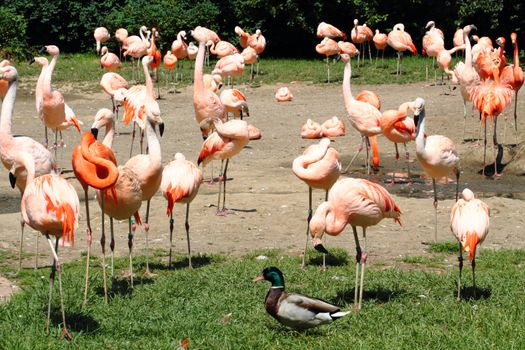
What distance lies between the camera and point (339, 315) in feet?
19.5

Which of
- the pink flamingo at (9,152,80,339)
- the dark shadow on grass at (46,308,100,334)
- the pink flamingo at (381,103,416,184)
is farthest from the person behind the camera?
the pink flamingo at (381,103,416,184)

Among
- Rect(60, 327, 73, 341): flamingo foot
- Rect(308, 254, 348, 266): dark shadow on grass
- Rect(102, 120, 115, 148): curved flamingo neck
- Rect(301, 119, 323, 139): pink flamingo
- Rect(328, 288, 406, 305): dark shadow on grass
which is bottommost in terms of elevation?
Rect(301, 119, 323, 139): pink flamingo

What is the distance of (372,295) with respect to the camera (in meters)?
7.04

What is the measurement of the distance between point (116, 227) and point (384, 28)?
16262mm

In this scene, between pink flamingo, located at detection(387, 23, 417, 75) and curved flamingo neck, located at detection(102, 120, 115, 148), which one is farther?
pink flamingo, located at detection(387, 23, 417, 75)

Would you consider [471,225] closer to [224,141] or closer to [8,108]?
[8,108]

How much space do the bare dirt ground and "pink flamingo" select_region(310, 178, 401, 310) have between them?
1310 millimetres

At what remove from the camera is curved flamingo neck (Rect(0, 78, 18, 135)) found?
740 cm

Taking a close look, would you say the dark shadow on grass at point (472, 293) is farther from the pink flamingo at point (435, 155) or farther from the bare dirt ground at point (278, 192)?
the pink flamingo at point (435, 155)

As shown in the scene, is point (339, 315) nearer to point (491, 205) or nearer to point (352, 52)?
point (491, 205)

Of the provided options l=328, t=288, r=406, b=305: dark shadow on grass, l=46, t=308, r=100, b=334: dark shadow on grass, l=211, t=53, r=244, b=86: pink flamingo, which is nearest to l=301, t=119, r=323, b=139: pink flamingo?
l=211, t=53, r=244, b=86: pink flamingo

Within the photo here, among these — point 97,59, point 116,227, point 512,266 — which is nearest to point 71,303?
point 116,227

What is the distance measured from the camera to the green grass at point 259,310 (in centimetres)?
584

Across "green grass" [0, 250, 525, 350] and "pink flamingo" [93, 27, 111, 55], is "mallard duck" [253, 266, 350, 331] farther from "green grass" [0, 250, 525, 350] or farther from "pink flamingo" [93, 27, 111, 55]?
"pink flamingo" [93, 27, 111, 55]
